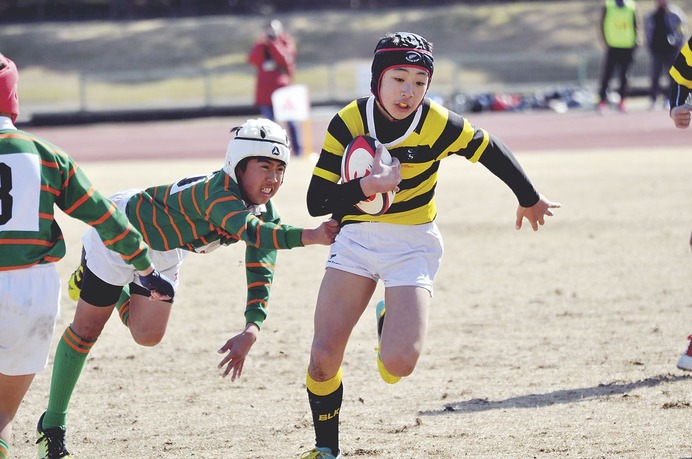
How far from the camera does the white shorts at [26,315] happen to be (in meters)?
4.25

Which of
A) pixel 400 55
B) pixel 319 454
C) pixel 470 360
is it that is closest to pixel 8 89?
pixel 400 55

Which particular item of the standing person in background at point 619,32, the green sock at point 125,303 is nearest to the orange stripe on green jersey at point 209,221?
the green sock at point 125,303

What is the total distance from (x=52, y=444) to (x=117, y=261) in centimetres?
95

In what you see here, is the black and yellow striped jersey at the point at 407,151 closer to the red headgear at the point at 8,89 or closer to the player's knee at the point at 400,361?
the player's knee at the point at 400,361

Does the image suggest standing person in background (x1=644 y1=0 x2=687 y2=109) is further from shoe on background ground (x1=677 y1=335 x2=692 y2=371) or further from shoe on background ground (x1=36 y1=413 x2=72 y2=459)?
shoe on background ground (x1=36 y1=413 x2=72 y2=459)

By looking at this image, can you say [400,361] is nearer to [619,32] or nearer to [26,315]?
[26,315]

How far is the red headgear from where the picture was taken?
14.3 feet

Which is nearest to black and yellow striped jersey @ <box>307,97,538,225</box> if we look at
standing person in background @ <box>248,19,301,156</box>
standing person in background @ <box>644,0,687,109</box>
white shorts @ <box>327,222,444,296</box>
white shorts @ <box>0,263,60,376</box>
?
white shorts @ <box>327,222,444,296</box>

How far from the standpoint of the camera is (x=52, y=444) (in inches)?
208

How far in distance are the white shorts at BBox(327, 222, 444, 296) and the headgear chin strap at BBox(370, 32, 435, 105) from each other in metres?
0.64

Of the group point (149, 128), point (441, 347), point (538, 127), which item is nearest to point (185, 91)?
point (149, 128)

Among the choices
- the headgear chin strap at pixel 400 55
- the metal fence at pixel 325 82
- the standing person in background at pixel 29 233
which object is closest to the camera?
the standing person in background at pixel 29 233

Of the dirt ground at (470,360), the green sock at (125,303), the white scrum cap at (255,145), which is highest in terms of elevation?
the white scrum cap at (255,145)

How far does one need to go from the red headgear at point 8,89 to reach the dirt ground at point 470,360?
1736 millimetres
